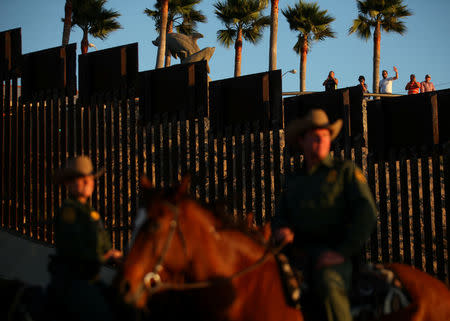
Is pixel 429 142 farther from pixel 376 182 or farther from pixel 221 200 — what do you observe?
pixel 221 200

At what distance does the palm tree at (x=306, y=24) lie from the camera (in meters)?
32.7

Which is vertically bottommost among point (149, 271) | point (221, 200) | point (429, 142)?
point (149, 271)

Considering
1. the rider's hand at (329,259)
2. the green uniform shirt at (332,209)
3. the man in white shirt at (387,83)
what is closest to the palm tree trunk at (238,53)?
the man in white shirt at (387,83)

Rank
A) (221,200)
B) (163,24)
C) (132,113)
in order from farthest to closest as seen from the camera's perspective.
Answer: (163,24)
(132,113)
(221,200)

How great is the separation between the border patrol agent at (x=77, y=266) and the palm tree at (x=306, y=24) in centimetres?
3051

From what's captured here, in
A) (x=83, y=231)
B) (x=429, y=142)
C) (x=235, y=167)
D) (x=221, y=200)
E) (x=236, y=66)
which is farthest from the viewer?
(x=236, y=66)

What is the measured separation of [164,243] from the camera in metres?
2.74

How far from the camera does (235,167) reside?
8.92m

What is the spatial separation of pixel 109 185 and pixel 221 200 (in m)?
6.88

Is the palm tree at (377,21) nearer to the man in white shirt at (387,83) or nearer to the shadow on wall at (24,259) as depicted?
the man in white shirt at (387,83)

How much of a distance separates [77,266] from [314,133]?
6.02ft

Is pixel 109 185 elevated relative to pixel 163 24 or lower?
lower

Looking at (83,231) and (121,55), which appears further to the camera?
(121,55)

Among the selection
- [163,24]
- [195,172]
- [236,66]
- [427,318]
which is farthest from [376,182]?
[236,66]
